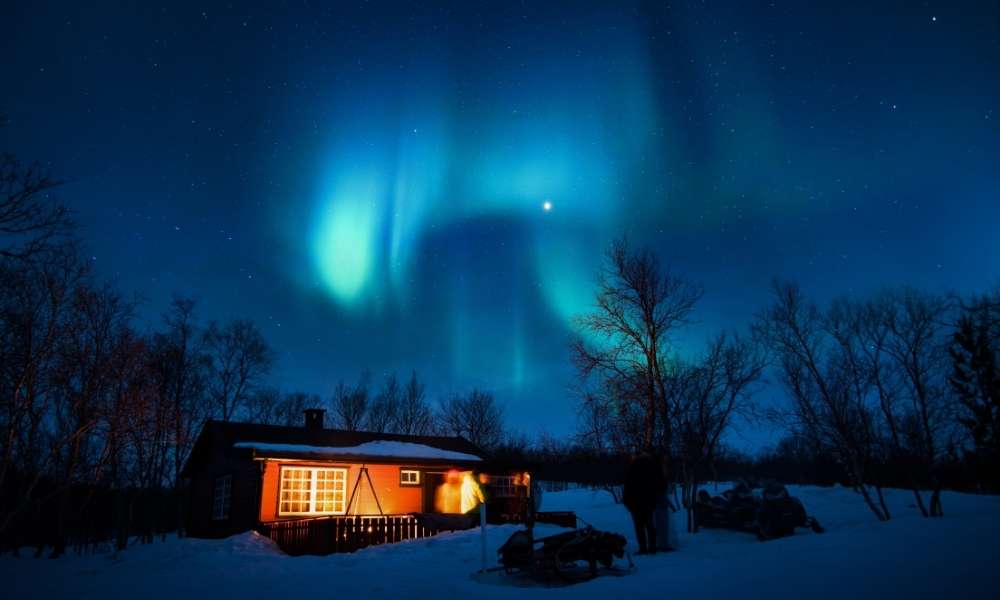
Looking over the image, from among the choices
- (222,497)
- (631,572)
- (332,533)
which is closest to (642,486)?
(631,572)

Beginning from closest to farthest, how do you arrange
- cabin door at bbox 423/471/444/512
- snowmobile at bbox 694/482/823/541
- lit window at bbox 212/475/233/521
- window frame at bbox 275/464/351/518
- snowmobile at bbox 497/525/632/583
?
snowmobile at bbox 497/525/632/583, snowmobile at bbox 694/482/823/541, window frame at bbox 275/464/351/518, lit window at bbox 212/475/233/521, cabin door at bbox 423/471/444/512

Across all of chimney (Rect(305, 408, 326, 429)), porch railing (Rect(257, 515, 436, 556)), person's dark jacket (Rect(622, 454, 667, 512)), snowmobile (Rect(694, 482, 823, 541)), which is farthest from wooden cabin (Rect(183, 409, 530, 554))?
person's dark jacket (Rect(622, 454, 667, 512))

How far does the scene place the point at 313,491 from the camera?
A: 22.6 m

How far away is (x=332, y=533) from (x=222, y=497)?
845cm

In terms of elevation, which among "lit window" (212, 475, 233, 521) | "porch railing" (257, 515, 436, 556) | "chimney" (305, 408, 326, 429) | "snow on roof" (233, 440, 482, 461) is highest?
"chimney" (305, 408, 326, 429)

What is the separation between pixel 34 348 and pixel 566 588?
40.0 ft

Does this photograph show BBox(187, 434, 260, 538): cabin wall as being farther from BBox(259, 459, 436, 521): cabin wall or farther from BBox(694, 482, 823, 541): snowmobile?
BBox(694, 482, 823, 541): snowmobile

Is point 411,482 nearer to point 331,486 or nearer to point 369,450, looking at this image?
point 369,450

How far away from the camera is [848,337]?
21844 millimetres

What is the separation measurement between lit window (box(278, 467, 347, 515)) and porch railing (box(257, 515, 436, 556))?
6.49 feet

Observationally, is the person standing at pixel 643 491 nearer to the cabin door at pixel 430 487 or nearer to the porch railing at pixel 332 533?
the porch railing at pixel 332 533

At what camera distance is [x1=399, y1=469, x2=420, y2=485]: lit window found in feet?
81.4

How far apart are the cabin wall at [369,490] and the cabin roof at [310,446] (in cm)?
59

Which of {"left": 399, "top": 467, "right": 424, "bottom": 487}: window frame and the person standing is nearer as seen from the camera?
the person standing
